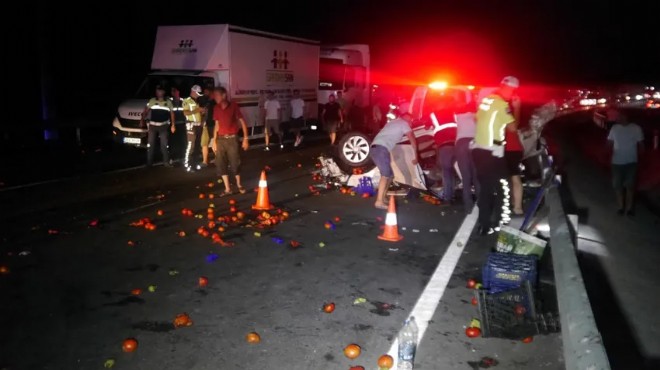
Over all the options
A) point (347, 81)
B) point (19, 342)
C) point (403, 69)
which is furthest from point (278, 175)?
point (403, 69)

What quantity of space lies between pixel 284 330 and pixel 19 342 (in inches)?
83.9

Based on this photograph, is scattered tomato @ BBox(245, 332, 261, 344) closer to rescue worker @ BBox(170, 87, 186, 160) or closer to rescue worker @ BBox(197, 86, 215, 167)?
rescue worker @ BBox(197, 86, 215, 167)

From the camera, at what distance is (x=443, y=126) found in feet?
36.4

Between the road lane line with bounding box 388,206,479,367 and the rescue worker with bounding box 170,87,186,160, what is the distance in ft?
32.3

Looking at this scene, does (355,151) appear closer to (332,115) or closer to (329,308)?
(332,115)

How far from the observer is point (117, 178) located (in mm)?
12922

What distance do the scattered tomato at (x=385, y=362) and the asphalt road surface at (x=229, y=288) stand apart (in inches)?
8.7

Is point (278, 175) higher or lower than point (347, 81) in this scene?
lower

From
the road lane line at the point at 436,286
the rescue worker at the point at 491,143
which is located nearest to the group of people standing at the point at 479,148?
the rescue worker at the point at 491,143

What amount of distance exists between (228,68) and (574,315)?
51.7ft

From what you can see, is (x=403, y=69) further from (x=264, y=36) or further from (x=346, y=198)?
(x=346, y=198)

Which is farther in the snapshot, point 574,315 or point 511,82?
point 511,82

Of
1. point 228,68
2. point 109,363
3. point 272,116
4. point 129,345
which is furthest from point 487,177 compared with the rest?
point 272,116

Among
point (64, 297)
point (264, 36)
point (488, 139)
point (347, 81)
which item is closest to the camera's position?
point (64, 297)
